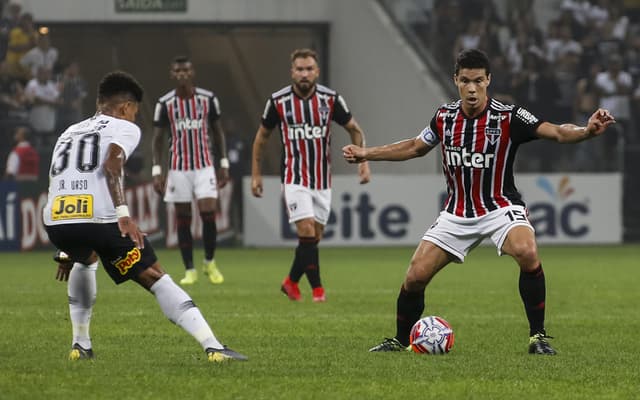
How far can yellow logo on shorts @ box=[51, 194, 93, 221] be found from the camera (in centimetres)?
736

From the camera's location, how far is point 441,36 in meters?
25.9

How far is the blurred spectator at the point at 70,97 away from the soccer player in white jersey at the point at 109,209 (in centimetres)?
1718

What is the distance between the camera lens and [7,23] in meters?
25.3

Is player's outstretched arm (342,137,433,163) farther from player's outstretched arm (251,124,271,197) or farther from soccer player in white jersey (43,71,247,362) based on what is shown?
player's outstretched arm (251,124,271,197)

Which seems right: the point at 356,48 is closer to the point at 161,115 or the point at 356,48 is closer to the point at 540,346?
the point at 161,115

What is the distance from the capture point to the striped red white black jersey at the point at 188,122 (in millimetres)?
14727

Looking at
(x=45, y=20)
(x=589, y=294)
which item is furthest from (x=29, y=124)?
(x=589, y=294)

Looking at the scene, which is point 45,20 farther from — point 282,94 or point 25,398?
point 25,398

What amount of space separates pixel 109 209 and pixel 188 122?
7.44m

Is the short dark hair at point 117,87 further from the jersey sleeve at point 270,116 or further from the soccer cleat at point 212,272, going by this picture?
the soccer cleat at point 212,272

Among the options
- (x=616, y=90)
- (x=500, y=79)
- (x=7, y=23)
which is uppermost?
(x=7, y=23)

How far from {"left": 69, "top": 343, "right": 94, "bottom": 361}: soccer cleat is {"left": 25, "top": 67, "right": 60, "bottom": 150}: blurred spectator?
54.0 feet

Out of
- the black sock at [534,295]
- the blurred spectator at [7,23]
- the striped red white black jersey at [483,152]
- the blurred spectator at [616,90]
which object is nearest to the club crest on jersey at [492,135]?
the striped red white black jersey at [483,152]

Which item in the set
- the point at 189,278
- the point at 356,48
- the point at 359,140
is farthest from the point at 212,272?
the point at 356,48
